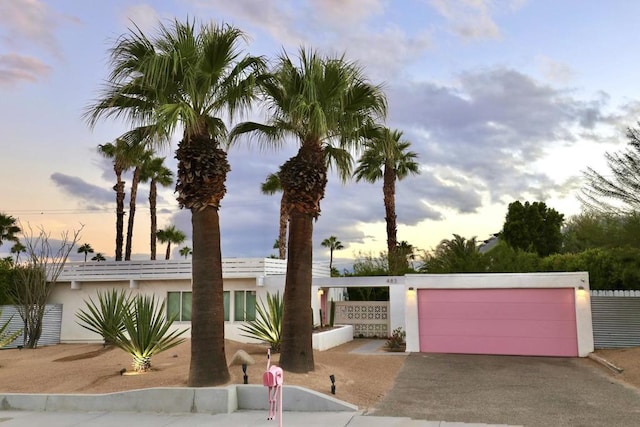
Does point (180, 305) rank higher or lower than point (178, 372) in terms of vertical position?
higher

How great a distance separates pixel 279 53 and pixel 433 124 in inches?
359

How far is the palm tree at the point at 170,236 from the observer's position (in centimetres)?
5003

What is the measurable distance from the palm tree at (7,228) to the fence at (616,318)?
38.2 m

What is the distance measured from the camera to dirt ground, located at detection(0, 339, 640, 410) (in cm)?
1002

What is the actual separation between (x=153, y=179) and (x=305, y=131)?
24.4 m

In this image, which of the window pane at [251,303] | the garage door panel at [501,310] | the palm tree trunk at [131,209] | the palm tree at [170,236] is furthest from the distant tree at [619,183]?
the palm tree at [170,236]

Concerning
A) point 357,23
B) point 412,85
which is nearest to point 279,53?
point 357,23

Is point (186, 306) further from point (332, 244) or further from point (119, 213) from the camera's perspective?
point (332, 244)

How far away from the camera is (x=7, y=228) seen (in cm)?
3756

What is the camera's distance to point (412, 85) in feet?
52.8

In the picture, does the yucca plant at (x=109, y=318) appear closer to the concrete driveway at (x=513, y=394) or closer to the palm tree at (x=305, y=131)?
the palm tree at (x=305, y=131)

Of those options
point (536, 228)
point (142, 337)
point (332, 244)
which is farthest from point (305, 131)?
point (332, 244)

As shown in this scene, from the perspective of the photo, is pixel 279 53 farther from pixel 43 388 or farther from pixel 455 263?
pixel 455 263

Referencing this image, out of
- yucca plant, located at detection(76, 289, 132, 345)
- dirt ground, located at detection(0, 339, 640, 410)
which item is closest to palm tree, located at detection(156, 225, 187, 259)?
dirt ground, located at detection(0, 339, 640, 410)
